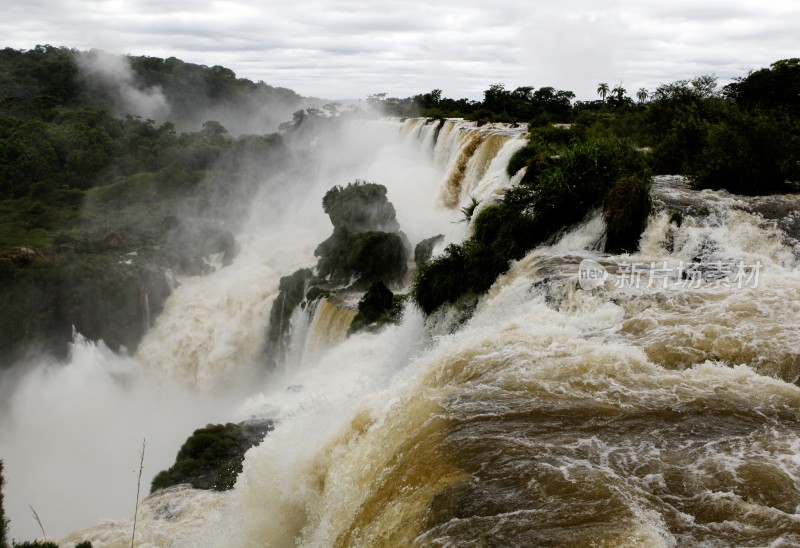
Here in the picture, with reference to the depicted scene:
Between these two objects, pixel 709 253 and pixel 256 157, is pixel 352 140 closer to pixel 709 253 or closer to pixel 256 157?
pixel 256 157

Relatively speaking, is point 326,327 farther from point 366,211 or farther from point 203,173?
point 203,173

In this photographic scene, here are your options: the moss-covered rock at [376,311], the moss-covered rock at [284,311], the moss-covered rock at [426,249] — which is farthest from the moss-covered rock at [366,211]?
the moss-covered rock at [376,311]

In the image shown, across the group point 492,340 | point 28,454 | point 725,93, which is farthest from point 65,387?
point 725,93

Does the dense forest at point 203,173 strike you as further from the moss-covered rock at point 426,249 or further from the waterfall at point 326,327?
the waterfall at point 326,327

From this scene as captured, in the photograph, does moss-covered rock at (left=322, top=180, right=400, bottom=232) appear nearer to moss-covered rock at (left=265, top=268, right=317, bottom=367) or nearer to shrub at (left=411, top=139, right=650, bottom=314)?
moss-covered rock at (left=265, top=268, right=317, bottom=367)

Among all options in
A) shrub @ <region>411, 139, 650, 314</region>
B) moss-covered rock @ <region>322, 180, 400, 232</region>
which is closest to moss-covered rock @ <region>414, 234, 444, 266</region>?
moss-covered rock @ <region>322, 180, 400, 232</region>

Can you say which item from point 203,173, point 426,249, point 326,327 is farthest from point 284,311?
point 203,173

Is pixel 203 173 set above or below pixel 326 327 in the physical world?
above

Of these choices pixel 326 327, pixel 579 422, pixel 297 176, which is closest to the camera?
pixel 579 422
